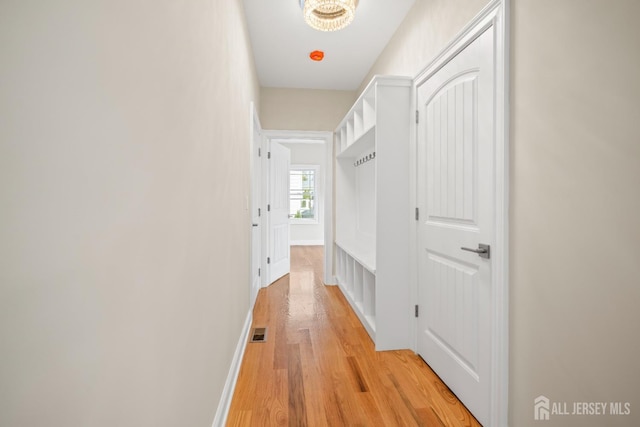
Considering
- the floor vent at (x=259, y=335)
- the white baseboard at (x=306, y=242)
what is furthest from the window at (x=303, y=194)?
the floor vent at (x=259, y=335)

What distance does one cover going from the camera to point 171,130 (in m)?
0.90

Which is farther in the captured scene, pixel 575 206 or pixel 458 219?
pixel 458 219

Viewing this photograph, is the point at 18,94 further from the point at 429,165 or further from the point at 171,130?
the point at 429,165

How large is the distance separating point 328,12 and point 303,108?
192 centimetres

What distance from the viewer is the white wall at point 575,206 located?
3.22ft

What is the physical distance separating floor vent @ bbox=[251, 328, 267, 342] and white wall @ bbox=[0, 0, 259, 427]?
1472 mm

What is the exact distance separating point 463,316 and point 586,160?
106 cm

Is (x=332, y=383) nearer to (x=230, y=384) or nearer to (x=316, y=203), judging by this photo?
(x=230, y=384)

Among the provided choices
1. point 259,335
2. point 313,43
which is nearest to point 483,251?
point 259,335

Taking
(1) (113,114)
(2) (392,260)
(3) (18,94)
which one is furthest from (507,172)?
(3) (18,94)

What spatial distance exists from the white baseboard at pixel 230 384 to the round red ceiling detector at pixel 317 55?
2.75 metres

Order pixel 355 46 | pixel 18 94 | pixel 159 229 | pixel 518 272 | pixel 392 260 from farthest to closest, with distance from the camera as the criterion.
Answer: pixel 355 46 < pixel 392 260 < pixel 518 272 < pixel 159 229 < pixel 18 94

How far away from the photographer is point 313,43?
3135 mm

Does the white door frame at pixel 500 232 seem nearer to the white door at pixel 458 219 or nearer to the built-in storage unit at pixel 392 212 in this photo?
the white door at pixel 458 219
